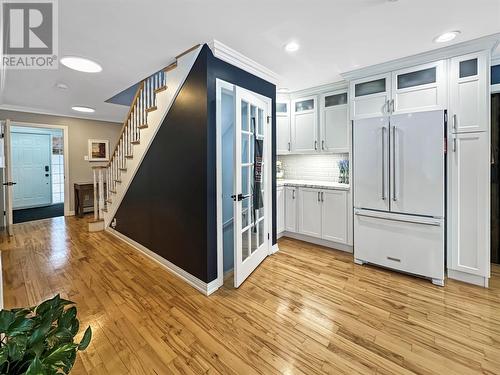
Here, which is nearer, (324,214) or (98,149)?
(324,214)

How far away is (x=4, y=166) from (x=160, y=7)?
15.6ft

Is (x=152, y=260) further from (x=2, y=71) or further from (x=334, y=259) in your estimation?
(x=2, y=71)

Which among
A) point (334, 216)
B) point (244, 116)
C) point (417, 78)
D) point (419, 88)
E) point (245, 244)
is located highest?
point (417, 78)

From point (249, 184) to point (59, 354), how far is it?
2123 mm

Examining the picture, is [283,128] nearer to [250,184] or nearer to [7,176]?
[250,184]

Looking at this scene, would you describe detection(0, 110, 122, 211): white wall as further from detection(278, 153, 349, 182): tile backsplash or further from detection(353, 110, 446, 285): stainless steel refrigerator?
detection(353, 110, 446, 285): stainless steel refrigerator

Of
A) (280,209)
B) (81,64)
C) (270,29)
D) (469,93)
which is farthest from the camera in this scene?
(280,209)

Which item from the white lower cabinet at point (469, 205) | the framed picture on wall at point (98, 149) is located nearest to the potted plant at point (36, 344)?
the white lower cabinet at point (469, 205)

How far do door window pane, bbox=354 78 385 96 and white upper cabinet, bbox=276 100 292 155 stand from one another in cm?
126

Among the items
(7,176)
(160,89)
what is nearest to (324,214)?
(160,89)

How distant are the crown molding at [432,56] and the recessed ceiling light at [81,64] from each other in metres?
3.20

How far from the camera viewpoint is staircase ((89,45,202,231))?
2690 millimetres

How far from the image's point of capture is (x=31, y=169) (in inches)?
279

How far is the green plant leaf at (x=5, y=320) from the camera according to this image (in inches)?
33.9
